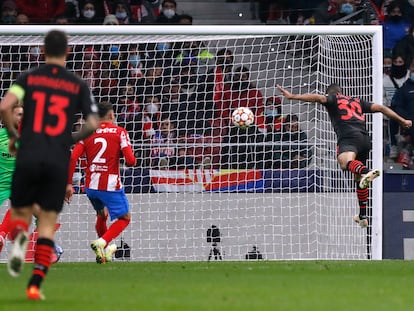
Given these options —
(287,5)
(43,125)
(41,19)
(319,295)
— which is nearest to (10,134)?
(43,125)

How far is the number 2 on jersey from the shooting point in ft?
28.2

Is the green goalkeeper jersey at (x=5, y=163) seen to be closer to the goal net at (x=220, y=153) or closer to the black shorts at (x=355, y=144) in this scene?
the goal net at (x=220, y=153)

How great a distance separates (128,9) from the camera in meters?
21.2

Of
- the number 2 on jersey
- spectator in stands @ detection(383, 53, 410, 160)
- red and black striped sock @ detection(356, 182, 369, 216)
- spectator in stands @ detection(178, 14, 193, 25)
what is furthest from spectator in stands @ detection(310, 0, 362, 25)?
the number 2 on jersey

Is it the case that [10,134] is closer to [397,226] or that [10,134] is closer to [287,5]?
[397,226]

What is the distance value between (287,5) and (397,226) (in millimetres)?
7335

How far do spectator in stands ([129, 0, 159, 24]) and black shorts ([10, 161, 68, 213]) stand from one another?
12740 mm

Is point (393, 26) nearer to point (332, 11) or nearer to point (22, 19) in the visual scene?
point (332, 11)

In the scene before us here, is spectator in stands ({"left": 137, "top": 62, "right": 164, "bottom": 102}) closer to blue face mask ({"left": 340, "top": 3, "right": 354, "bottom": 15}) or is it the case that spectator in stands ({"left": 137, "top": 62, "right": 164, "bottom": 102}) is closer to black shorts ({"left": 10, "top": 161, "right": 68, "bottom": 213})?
blue face mask ({"left": 340, "top": 3, "right": 354, "bottom": 15})

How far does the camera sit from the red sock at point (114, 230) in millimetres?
14008

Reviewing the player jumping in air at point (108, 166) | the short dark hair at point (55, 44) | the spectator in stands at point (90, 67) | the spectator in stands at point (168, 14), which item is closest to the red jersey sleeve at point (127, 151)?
the player jumping in air at point (108, 166)

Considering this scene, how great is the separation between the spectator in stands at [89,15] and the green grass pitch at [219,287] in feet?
26.4

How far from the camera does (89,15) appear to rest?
20984mm

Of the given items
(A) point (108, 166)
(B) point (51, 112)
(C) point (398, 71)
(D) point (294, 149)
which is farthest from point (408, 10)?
(B) point (51, 112)
